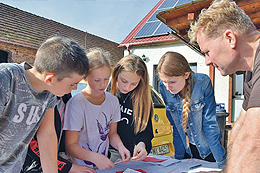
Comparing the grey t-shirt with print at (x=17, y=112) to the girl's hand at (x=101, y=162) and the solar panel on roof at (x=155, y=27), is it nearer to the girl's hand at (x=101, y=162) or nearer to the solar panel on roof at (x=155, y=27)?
the girl's hand at (x=101, y=162)

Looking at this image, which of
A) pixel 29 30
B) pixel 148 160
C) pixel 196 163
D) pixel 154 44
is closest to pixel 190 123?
pixel 196 163

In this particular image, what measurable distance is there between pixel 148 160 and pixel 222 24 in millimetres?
1246

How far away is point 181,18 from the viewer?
12.8 ft

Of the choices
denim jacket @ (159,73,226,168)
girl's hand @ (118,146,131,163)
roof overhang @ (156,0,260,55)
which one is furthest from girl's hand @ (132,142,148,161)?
roof overhang @ (156,0,260,55)

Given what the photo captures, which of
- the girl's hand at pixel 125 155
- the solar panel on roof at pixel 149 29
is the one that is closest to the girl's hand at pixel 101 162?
the girl's hand at pixel 125 155

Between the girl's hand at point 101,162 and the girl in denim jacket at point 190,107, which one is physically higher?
the girl in denim jacket at point 190,107

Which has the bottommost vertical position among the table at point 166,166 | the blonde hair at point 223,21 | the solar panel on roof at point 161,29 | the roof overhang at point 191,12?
the table at point 166,166

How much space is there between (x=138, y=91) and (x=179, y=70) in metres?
0.44

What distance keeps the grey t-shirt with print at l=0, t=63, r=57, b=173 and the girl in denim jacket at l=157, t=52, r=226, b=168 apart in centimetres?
110

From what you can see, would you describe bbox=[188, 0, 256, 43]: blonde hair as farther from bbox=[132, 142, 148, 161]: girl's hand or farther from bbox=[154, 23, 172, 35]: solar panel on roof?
bbox=[154, 23, 172, 35]: solar panel on roof

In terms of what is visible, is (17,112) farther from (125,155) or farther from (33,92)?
(125,155)

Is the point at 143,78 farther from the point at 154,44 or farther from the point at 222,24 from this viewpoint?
the point at 154,44

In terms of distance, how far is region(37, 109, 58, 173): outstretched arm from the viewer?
136cm

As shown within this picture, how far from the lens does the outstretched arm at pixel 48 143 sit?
136cm
